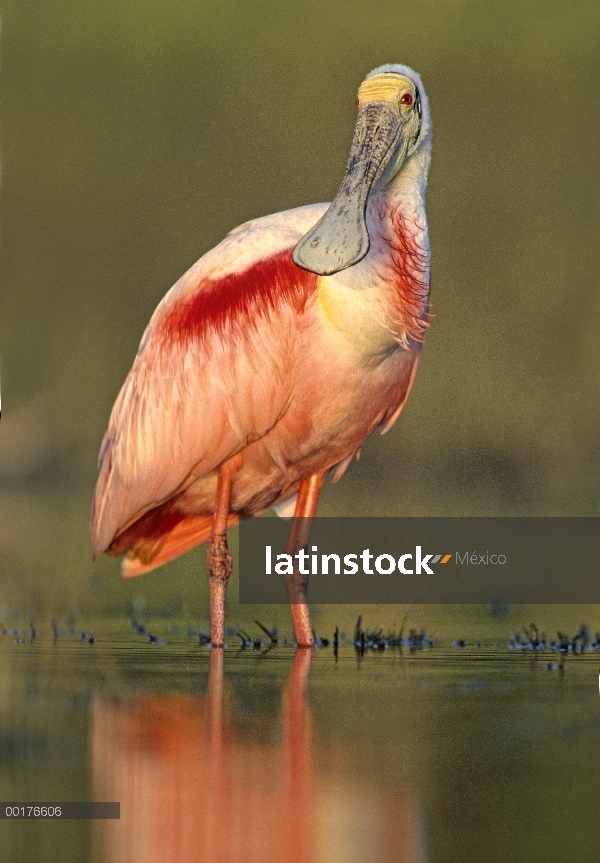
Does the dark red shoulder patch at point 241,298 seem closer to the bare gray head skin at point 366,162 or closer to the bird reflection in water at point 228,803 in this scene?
the bare gray head skin at point 366,162

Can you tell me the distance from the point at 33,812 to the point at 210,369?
144 inches

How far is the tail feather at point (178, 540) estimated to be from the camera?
755 centimetres

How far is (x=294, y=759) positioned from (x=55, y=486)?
8.36 metres

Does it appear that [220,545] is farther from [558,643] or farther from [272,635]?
[558,643]

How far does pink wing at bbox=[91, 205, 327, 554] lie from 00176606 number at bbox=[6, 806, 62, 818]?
3.49m

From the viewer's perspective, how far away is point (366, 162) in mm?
6926

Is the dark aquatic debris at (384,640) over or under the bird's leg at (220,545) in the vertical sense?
under

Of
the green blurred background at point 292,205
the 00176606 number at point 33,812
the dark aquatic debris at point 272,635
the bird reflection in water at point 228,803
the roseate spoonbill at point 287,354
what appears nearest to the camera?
the bird reflection in water at point 228,803

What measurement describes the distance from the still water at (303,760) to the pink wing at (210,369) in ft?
3.79

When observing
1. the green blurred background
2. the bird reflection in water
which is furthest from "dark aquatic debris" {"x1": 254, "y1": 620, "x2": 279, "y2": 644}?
the bird reflection in water

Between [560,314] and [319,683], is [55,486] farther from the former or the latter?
[319,683]

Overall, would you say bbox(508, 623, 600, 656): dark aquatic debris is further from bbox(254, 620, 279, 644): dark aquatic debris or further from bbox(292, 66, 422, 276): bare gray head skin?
bbox(292, 66, 422, 276): bare gray head skin

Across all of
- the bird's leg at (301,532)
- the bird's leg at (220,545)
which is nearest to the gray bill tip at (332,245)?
the bird's leg at (220,545)

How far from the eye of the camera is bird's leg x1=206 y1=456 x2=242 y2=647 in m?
7.01
